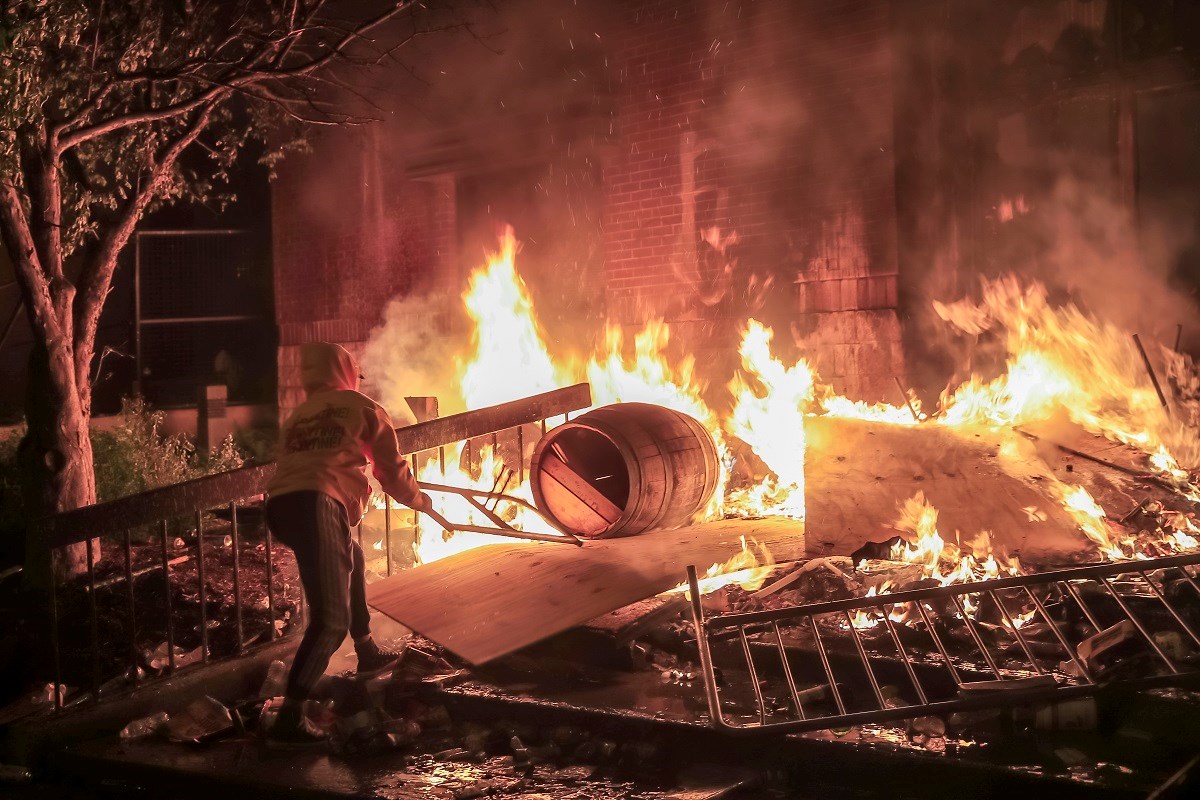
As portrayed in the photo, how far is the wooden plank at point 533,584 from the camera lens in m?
5.15

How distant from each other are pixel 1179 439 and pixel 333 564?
15.6ft

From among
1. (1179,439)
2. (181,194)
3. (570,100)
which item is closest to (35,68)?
(181,194)

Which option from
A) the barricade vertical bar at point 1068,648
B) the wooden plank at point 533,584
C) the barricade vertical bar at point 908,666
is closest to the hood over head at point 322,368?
the wooden plank at point 533,584

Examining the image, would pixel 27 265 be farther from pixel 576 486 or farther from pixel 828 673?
pixel 828 673

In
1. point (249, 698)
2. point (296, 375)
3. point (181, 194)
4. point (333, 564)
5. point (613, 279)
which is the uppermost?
point (181, 194)

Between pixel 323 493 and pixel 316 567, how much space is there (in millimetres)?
344

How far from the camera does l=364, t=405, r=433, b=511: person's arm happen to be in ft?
16.8

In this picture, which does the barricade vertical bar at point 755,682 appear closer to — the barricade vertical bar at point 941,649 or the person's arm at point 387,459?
the barricade vertical bar at point 941,649

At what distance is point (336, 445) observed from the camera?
4988mm

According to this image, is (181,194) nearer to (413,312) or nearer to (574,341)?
(413,312)

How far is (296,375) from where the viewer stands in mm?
12273

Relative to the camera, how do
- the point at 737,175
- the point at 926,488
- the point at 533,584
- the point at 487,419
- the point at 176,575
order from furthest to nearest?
1. the point at 737,175
2. the point at 176,575
3. the point at 487,419
4. the point at 926,488
5. the point at 533,584

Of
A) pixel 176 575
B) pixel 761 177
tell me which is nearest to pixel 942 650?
pixel 176 575

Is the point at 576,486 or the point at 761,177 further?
the point at 761,177
